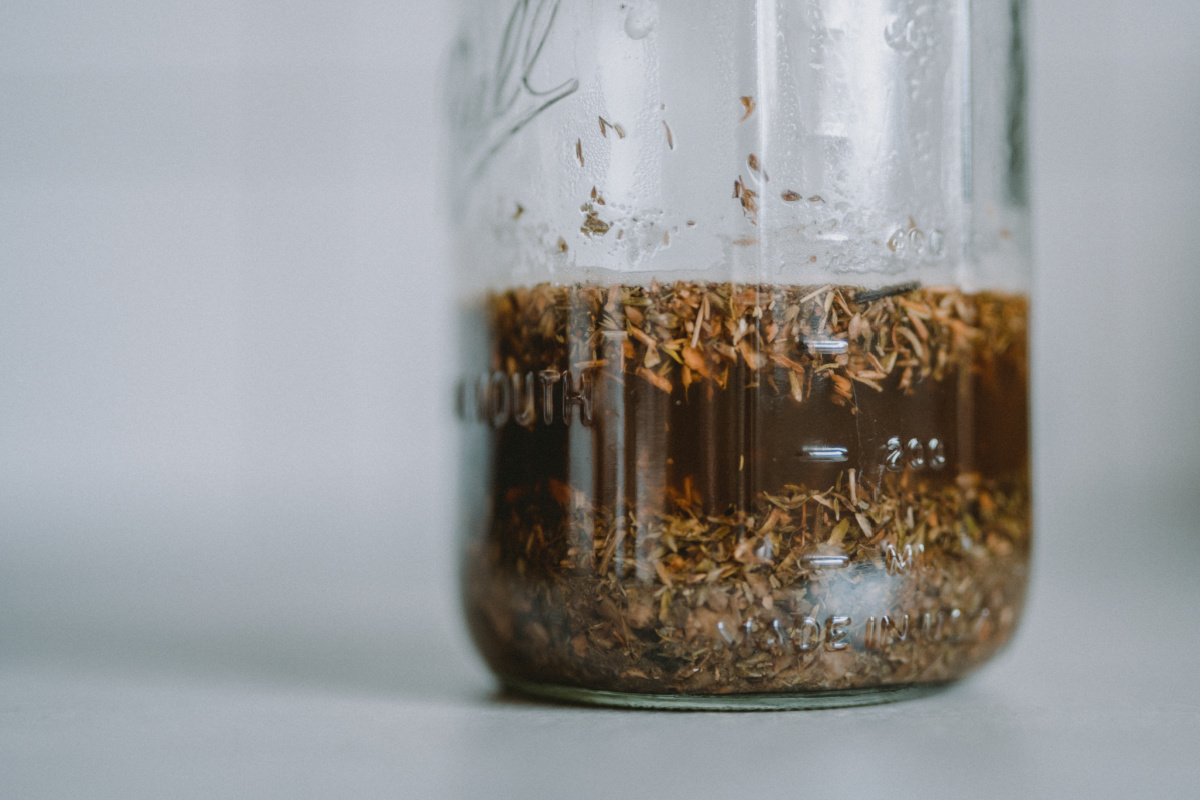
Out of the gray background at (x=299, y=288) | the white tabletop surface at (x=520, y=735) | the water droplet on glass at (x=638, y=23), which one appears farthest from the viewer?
the gray background at (x=299, y=288)

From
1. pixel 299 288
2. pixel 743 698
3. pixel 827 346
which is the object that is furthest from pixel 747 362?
pixel 299 288

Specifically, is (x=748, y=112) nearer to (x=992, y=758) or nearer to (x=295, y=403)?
(x=992, y=758)

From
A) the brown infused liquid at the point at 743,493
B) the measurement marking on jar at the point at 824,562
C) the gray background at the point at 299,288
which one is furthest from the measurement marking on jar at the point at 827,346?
the gray background at the point at 299,288

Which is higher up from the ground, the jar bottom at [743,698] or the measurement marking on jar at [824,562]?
the measurement marking on jar at [824,562]

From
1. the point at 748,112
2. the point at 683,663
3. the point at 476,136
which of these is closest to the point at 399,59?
the point at 476,136

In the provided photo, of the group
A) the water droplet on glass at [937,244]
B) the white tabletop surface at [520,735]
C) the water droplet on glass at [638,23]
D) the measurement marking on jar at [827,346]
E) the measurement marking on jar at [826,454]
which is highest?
the water droplet on glass at [638,23]

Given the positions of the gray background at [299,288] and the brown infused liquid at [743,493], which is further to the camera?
the gray background at [299,288]

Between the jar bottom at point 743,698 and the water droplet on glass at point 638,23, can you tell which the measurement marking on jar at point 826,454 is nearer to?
the jar bottom at point 743,698

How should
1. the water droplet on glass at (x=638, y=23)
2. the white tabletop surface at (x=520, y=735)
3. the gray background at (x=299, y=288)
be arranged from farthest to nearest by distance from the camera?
the gray background at (x=299, y=288) → the water droplet on glass at (x=638, y=23) → the white tabletop surface at (x=520, y=735)

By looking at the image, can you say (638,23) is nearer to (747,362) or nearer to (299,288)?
(747,362)
